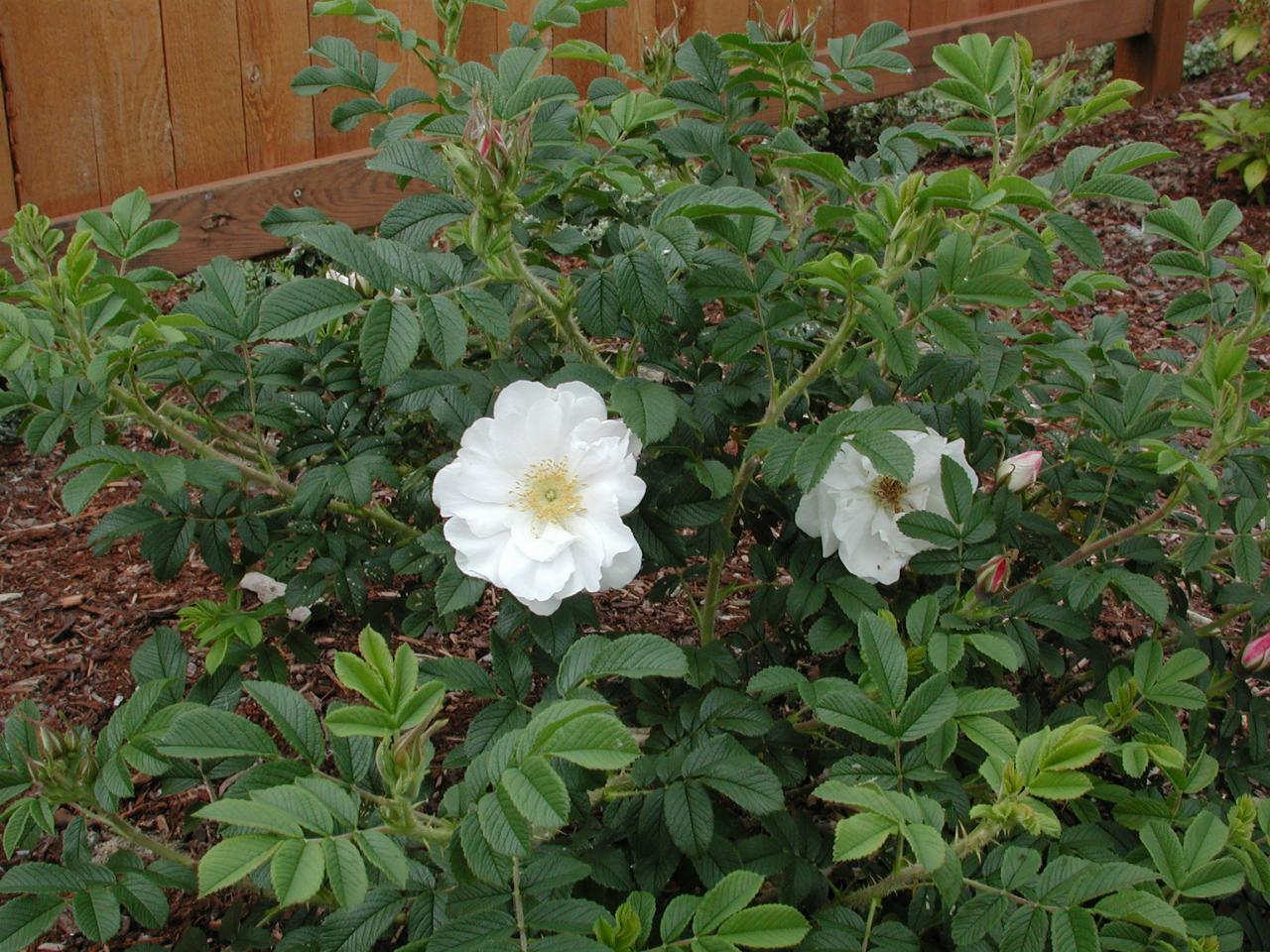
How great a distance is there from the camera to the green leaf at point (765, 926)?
51.5 inches

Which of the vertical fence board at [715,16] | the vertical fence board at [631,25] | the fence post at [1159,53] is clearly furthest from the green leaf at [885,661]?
the fence post at [1159,53]

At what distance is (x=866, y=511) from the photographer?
5.65 ft

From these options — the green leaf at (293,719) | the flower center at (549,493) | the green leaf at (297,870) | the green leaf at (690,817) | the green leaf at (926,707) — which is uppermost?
the flower center at (549,493)

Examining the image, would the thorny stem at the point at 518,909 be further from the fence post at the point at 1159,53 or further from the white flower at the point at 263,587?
the fence post at the point at 1159,53

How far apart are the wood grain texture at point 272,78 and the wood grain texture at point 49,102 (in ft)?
1.58

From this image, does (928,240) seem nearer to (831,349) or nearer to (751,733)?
(831,349)

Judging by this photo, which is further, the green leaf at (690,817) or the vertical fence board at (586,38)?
the vertical fence board at (586,38)

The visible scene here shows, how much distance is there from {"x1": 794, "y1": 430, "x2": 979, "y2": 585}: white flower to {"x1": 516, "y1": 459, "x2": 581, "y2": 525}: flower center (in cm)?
33

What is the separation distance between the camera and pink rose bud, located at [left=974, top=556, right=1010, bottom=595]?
5.28 feet

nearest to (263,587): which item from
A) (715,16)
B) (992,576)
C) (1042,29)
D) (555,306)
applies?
(555,306)

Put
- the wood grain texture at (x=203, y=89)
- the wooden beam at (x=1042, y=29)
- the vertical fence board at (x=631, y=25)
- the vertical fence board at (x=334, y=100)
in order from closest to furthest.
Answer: the wood grain texture at (x=203, y=89)
the vertical fence board at (x=334, y=100)
the vertical fence board at (x=631, y=25)
the wooden beam at (x=1042, y=29)

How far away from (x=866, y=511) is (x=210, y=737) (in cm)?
87

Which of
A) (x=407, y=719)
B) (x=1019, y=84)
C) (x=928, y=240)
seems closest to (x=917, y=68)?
(x=1019, y=84)

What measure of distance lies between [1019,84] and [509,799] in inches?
46.9
